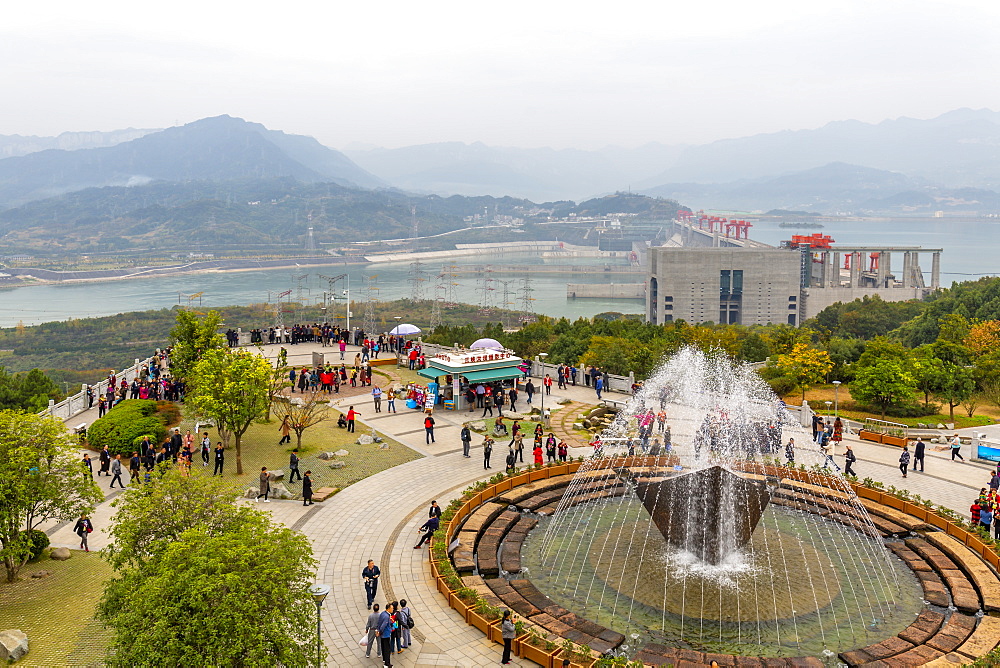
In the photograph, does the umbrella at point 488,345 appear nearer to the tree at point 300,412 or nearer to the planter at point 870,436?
the tree at point 300,412

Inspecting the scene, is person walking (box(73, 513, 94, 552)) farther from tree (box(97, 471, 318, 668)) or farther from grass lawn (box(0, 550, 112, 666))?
tree (box(97, 471, 318, 668))

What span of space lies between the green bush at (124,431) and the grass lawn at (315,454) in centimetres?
154

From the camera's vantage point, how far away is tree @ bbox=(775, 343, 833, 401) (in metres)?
32.0

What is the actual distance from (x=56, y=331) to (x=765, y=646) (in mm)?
105215

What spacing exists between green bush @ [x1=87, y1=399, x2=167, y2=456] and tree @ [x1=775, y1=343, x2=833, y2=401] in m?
25.2

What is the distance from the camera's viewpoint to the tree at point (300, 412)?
2406 centimetres

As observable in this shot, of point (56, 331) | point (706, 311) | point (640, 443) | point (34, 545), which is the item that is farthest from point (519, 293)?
point (34, 545)

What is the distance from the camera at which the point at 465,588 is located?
13.6 metres

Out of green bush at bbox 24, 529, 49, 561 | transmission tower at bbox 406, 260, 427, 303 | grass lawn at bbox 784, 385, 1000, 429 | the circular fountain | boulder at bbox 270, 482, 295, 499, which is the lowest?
transmission tower at bbox 406, 260, 427, 303

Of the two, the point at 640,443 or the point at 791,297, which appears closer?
the point at 640,443

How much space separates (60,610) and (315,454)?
1023cm

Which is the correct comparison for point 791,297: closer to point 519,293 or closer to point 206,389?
point 519,293

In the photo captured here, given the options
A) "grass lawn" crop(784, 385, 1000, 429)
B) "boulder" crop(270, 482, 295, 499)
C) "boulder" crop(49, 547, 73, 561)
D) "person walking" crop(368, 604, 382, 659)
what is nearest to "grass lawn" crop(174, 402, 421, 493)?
"boulder" crop(270, 482, 295, 499)

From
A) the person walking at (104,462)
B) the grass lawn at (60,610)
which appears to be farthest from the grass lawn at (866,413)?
the grass lawn at (60,610)
